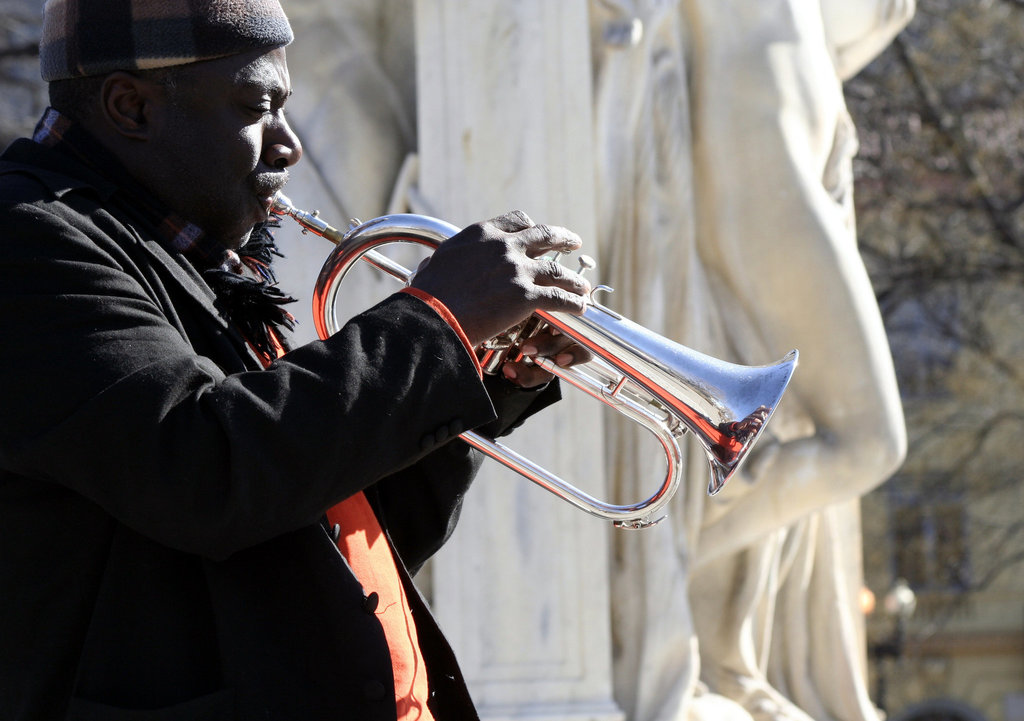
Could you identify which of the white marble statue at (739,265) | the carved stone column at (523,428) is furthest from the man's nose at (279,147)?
the white marble statue at (739,265)

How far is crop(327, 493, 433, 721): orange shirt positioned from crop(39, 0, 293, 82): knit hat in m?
0.63

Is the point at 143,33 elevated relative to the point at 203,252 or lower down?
elevated

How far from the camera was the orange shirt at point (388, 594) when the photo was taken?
86.7 inches

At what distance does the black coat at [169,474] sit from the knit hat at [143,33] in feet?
0.54

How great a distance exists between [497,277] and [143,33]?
567 millimetres

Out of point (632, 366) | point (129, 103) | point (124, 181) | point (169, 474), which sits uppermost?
point (129, 103)

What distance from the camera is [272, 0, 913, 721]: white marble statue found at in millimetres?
4695

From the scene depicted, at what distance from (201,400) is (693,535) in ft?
10.5

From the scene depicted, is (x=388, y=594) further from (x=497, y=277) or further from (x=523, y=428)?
(x=523, y=428)

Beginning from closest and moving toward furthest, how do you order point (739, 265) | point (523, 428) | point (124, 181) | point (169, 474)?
point (169, 474), point (124, 181), point (523, 428), point (739, 265)

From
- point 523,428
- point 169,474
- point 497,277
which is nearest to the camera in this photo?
point 169,474

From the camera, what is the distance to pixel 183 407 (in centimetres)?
193

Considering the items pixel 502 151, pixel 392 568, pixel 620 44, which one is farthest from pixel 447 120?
pixel 392 568

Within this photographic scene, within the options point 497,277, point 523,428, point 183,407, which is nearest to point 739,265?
point 523,428
